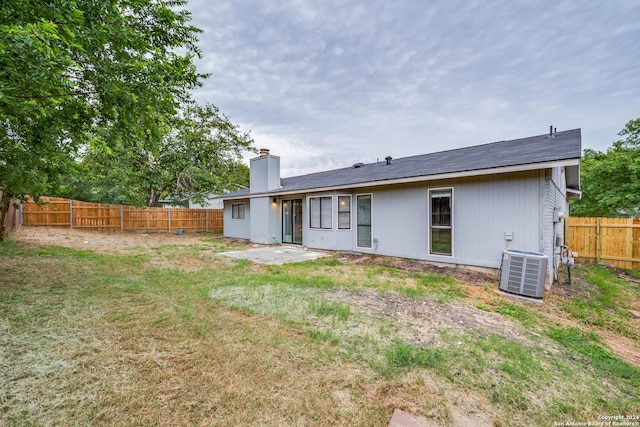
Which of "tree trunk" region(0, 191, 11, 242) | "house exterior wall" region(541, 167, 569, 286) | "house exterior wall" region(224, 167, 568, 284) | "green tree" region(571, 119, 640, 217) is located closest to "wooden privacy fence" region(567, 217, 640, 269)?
"house exterior wall" region(224, 167, 568, 284)

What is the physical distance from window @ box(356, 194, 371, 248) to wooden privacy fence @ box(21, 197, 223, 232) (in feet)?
42.9

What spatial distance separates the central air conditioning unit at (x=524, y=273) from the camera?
4547 millimetres

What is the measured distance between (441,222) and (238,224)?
35.0 feet

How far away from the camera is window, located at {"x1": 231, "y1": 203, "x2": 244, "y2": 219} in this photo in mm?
14237

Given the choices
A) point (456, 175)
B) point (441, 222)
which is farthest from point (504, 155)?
point (441, 222)

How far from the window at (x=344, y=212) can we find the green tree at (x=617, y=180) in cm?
1234

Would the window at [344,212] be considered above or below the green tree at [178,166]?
below

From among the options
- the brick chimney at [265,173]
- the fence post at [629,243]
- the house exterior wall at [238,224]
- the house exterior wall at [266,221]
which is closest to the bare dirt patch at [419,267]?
the house exterior wall at [266,221]

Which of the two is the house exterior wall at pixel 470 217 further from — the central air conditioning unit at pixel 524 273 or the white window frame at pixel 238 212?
the white window frame at pixel 238 212

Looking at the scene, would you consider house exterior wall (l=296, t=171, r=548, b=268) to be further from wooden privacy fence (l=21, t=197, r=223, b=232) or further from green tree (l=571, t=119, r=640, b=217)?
wooden privacy fence (l=21, t=197, r=223, b=232)

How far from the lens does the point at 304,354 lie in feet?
8.63

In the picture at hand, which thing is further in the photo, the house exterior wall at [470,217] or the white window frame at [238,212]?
the white window frame at [238,212]

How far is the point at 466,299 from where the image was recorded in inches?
177

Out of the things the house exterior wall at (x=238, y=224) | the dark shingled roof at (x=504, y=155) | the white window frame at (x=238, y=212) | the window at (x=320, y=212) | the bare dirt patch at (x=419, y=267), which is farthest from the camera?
the white window frame at (x=238, y=212)
